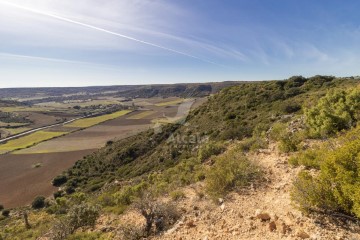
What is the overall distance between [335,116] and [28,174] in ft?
170

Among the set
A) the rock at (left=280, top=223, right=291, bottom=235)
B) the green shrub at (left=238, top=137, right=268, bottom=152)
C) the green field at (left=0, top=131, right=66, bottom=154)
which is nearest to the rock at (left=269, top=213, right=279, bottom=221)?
the rock at (left=280, top=223, right=291, bottom=235)

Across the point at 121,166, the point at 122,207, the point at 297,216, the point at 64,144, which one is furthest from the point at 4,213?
the point at 64,144

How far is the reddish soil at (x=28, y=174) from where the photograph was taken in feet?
124

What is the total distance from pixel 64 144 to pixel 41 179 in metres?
29.6

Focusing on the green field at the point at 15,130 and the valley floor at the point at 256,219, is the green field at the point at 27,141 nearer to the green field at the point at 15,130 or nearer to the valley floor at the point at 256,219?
the green field at the point at 15,130

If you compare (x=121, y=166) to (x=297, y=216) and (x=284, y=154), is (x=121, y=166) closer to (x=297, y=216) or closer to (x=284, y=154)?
(x=284, y=154)

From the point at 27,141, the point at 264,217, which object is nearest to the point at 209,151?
the point at 264,217

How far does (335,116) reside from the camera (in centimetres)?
1319

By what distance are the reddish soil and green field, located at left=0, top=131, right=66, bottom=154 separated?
9.58 meters

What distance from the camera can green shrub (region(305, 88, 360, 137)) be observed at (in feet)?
42.3

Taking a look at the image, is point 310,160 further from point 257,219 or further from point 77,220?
point 77,220

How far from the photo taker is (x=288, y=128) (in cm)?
1681

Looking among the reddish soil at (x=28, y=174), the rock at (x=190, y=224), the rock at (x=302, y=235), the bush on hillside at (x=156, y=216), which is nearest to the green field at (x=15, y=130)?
the reddish soil at (x=28, y=174)

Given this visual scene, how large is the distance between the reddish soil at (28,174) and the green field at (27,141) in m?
9.58
